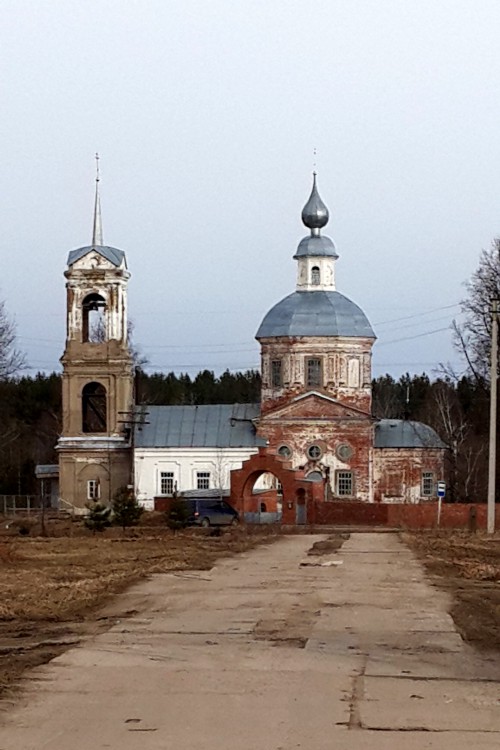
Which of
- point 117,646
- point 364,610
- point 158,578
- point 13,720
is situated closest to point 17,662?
point 117,646

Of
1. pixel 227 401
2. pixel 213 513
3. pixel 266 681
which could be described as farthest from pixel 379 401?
pixel 266 681

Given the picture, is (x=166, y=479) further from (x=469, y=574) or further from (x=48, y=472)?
(x=469, y=574)

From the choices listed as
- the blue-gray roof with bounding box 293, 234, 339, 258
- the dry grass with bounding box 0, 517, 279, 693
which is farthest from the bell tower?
the dry grass with bounding box 0, 517, 279, 693

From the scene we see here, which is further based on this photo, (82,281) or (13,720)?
(82,281)

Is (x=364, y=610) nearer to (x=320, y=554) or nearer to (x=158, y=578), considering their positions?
(x=158, y=578)

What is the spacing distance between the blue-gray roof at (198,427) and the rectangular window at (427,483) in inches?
319

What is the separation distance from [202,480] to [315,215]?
15.8m

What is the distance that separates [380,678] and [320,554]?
74.1 feet

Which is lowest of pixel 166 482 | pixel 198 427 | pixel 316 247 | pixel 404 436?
pixel 166 482

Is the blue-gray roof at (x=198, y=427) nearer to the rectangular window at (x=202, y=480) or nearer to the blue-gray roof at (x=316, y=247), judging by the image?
the rectangular window at (x=202, y=480)

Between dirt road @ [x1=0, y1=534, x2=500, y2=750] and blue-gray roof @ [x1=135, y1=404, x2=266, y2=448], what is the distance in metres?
49.7

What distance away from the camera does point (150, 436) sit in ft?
239

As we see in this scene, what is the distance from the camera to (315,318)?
73125mm

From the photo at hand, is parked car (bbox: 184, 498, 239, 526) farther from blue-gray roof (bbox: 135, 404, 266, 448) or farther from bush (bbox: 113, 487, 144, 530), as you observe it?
blue-gray roof (bbox: 135, 404, 266, 448)
